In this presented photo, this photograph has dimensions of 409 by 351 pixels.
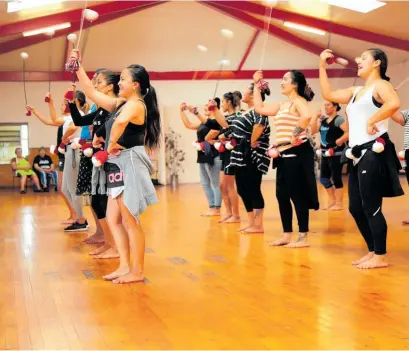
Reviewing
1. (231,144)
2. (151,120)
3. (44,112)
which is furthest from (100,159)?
(44,112)

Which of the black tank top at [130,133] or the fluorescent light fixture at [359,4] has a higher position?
the fluorescent light fixture at [359,4]

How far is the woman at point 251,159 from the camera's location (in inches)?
280

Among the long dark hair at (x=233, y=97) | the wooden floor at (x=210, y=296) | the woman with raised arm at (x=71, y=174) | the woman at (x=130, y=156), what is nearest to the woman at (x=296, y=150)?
the wooden floor at (x=210, y=296)

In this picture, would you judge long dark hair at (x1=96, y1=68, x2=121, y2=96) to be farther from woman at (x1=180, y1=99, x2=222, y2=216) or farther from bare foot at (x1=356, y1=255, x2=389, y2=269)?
woman at (x1=180, y1=99, x2=222, y2=216)

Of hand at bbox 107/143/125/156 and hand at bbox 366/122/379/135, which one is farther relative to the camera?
hand at bbox 366/122/379/135

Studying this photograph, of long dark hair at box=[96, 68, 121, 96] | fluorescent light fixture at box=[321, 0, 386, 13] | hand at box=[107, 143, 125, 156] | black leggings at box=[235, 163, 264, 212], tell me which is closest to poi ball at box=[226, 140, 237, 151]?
black leggings at box=[235, 163, 264, 212]

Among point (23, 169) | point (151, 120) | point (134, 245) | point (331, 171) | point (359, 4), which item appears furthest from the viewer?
point (23, 169)

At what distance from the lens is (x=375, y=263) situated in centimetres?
511

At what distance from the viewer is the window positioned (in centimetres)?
1781

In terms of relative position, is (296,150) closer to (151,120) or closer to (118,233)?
(151,120)

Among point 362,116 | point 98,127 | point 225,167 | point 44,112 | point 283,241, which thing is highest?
point 44,112

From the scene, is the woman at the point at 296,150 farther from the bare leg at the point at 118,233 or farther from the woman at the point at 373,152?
the bare leg at the point at 118,233

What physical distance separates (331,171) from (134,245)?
5267 millimetres

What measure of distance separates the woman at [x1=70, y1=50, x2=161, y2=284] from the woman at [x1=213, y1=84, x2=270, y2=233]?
7.92 ft
